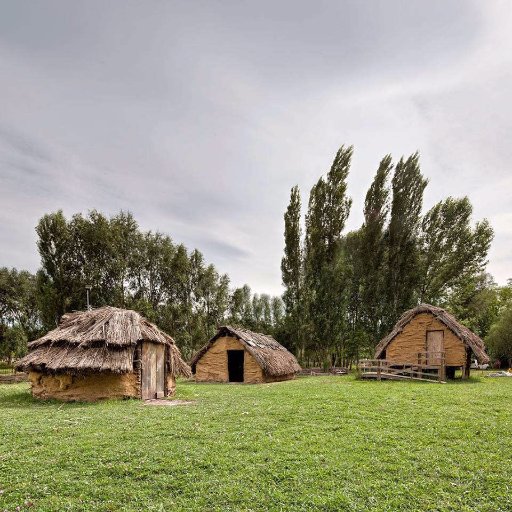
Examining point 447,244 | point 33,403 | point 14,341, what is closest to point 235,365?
point 33,403

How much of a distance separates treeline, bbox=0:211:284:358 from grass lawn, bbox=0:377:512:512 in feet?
79.5

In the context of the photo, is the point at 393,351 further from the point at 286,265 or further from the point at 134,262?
the point at 134,262

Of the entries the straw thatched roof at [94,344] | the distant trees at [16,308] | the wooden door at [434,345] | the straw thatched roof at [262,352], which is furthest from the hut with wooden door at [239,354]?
the distant trees at [16,308]

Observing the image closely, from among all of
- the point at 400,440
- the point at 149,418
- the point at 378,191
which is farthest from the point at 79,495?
the point at 378,191

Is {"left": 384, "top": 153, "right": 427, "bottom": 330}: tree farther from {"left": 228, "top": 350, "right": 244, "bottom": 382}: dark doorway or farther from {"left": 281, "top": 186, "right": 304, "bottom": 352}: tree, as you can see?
{"left": 228, "top": 350, "right": 244, "bottom": 382}: dark doorway

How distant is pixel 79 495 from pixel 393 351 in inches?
859

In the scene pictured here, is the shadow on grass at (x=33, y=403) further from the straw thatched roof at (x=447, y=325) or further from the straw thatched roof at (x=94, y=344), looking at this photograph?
the straw thatched roof at (x=447, y=325)

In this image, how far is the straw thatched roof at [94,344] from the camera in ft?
48.2

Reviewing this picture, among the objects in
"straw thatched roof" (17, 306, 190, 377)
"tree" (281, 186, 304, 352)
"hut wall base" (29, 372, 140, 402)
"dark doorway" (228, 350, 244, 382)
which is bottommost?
"dark doorway" (228, 350, 244, 382)

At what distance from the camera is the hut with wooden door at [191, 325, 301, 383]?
24172 mm

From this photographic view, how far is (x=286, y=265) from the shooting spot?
34219 millimetres

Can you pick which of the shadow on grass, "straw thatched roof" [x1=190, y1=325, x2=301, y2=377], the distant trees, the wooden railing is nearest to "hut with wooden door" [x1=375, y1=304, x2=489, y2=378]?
the wooden railing

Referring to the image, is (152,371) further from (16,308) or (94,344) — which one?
(16,308)

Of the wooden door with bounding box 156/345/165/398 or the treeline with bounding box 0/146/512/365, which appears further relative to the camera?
the treeline with bounding box 0/146/512/365
